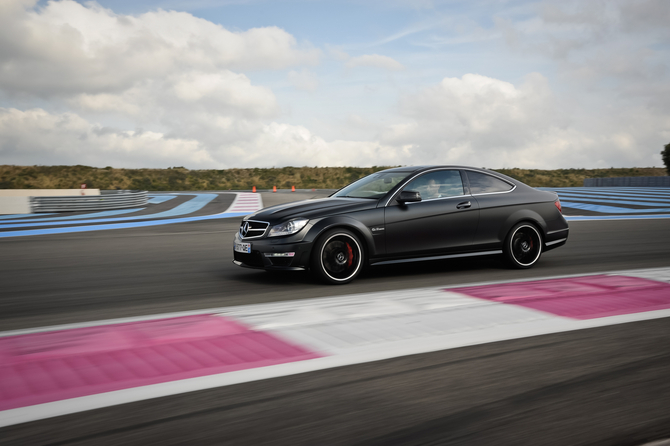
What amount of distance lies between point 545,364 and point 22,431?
2980 millimetres

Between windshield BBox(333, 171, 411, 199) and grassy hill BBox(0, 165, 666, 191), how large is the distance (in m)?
58.5

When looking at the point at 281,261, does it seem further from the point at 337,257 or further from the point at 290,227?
the point at 337,257

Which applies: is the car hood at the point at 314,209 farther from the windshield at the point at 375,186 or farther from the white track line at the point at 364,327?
the white track line at the point at 364,327

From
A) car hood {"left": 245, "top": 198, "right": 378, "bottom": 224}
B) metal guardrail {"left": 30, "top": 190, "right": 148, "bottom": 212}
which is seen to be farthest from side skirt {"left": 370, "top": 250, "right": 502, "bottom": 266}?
metal guardrail {"left": 30, "top": 190, "right": 148, "bottom": 212}

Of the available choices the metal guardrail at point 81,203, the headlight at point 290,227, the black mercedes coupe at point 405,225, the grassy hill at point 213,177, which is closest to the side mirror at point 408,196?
the black mercedes coupe at point 405,225

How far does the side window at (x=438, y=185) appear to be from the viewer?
7.16m

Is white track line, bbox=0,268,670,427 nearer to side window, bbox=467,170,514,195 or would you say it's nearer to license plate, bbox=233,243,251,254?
license plate, bbox=233,243,251,254

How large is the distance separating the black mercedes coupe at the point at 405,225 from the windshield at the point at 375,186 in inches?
0.6

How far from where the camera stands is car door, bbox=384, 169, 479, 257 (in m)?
6.85

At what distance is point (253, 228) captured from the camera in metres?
6.80

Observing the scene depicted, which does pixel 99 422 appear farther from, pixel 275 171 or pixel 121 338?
pixel 275 171

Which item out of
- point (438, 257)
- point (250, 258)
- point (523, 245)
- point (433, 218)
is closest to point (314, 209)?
point (250, 258)

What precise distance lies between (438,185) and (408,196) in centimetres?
67

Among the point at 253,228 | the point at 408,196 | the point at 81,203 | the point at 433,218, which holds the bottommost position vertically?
the point at 81,203
